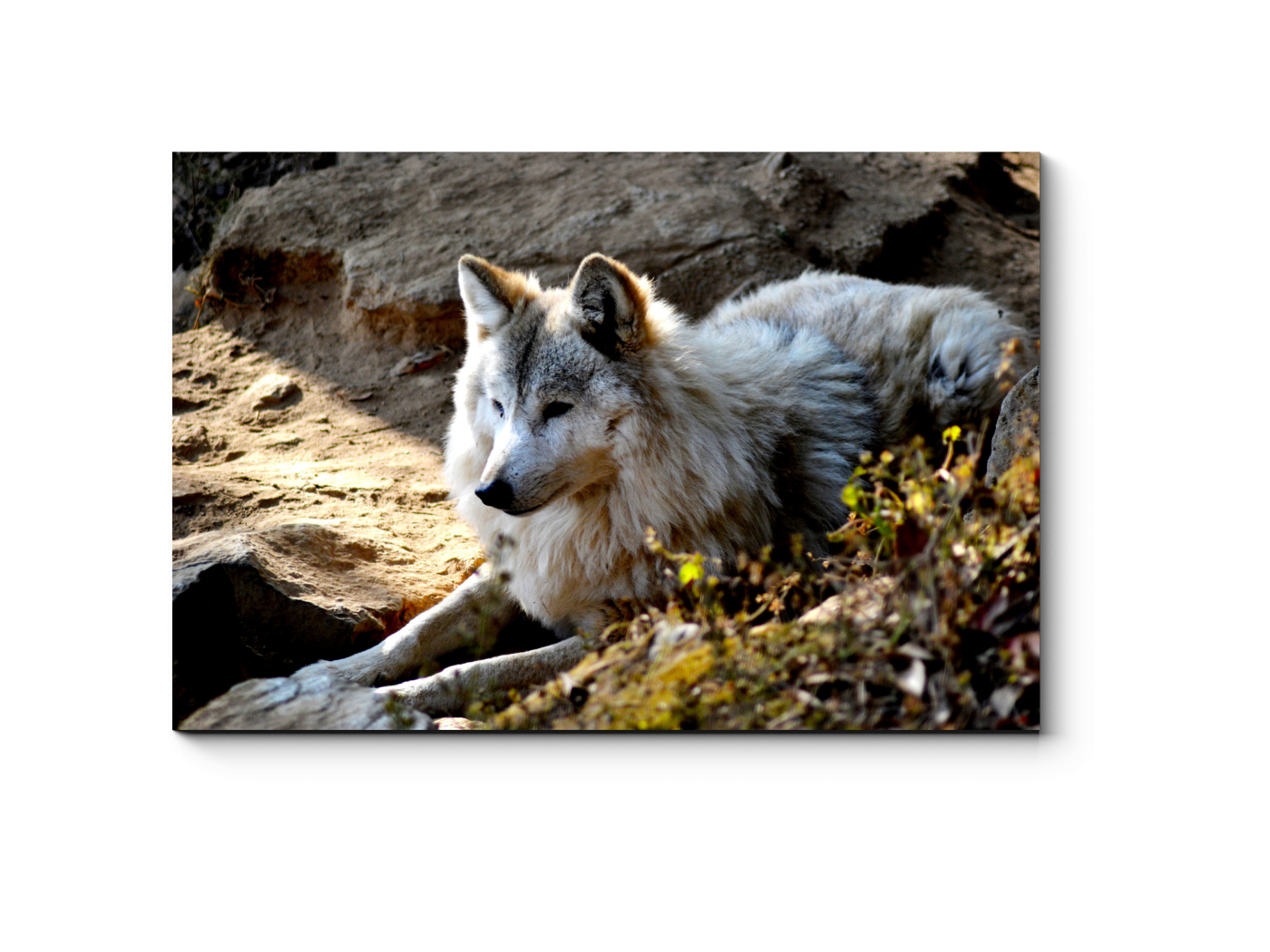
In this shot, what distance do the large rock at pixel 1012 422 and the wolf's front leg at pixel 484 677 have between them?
5.32 ft

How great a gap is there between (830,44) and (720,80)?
0.31m

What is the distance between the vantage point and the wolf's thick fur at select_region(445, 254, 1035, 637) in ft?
11.8

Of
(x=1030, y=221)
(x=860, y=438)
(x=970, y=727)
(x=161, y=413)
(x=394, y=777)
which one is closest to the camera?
(x=970, y=727)

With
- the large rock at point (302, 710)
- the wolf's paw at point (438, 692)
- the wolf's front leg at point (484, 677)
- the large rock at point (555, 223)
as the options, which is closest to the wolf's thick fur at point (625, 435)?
the wolf's front leg at point (484, 677)

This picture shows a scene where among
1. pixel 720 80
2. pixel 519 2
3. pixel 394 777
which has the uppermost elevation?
pixel 519 2

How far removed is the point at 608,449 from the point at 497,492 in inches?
17.6

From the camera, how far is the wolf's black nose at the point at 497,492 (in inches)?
137

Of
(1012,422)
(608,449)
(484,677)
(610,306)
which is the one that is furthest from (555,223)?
(1012,422)

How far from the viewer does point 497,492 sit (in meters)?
3.47

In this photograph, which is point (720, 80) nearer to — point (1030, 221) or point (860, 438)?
point (860, 438)

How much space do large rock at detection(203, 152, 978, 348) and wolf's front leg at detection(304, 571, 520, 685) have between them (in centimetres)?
265

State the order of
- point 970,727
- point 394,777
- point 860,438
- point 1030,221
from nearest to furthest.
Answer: point 970,727
point 394,777
point 860,438
point 1030,221

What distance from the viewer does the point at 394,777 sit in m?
2.54

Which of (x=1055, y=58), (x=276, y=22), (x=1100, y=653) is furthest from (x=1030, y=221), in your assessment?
(x=276, y=22)
